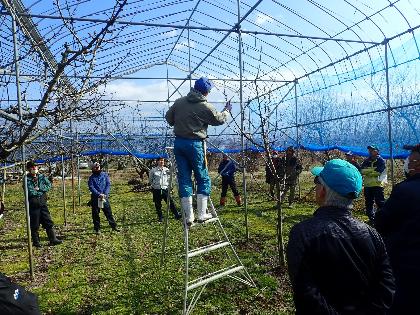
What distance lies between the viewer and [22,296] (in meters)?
2.30

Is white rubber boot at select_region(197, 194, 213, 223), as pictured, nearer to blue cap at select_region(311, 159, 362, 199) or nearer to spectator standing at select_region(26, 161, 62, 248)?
blue cap at select_region(311, 159, 362, 199)

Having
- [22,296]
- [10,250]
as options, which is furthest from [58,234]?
[22,296]

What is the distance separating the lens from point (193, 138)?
4.30 meters

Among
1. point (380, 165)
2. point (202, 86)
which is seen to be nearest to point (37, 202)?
point (202, 86)

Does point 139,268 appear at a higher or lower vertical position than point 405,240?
lower

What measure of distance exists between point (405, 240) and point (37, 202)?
7.16 metres

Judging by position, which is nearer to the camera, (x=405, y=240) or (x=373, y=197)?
(x=405, y=240)

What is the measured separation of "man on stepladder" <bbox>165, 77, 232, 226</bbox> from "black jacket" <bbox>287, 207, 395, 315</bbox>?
8.16 feet

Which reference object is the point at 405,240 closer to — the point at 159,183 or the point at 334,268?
the point at 334,268

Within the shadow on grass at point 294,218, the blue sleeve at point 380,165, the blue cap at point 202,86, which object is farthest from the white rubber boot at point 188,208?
the blue sleeve at point 380,165

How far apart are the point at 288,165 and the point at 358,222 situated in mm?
8914

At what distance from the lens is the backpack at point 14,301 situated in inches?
85.7

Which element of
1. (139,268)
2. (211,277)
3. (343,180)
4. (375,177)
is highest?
(343,180)

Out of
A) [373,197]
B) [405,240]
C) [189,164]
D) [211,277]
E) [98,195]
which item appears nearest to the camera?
[405,240]
